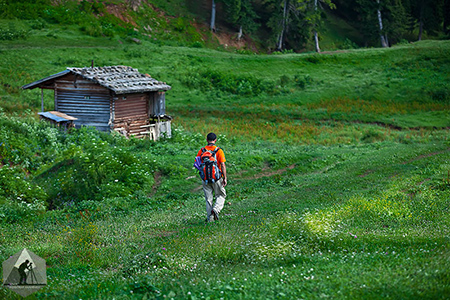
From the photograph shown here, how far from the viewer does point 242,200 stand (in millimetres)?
15875

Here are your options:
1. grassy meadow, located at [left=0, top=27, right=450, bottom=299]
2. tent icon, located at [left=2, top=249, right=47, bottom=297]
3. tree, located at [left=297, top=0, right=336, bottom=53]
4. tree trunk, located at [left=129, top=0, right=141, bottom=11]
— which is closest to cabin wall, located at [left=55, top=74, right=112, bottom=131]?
grassy meadow, located at [left=0, top=27, right=450, bottom=299]

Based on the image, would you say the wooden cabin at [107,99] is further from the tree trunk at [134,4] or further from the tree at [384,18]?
the tree at [384,18]

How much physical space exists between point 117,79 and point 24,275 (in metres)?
21.6

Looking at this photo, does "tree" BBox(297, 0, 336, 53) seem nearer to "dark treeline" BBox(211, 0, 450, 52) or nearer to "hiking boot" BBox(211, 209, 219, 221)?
"dark treeline" BBox(211, 0, 450, 52)

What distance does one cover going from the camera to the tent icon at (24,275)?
23.3 ft

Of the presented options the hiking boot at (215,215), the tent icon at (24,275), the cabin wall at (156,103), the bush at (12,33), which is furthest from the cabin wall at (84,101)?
the bush at (12,33)

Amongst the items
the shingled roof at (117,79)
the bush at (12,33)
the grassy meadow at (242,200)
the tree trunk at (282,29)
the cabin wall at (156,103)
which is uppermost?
the tree trunk at (282,29)

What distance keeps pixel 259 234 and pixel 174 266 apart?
7.50 ft

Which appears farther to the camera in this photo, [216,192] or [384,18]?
[384,18]

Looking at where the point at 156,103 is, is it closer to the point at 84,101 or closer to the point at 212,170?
the point at 84,101

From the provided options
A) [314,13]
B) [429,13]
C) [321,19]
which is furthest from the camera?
[429,13]

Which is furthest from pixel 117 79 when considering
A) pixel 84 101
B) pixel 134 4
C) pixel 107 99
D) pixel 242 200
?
pixel 134 4

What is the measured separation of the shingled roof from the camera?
1060 inches

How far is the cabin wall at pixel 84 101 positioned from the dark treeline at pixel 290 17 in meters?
26.6
